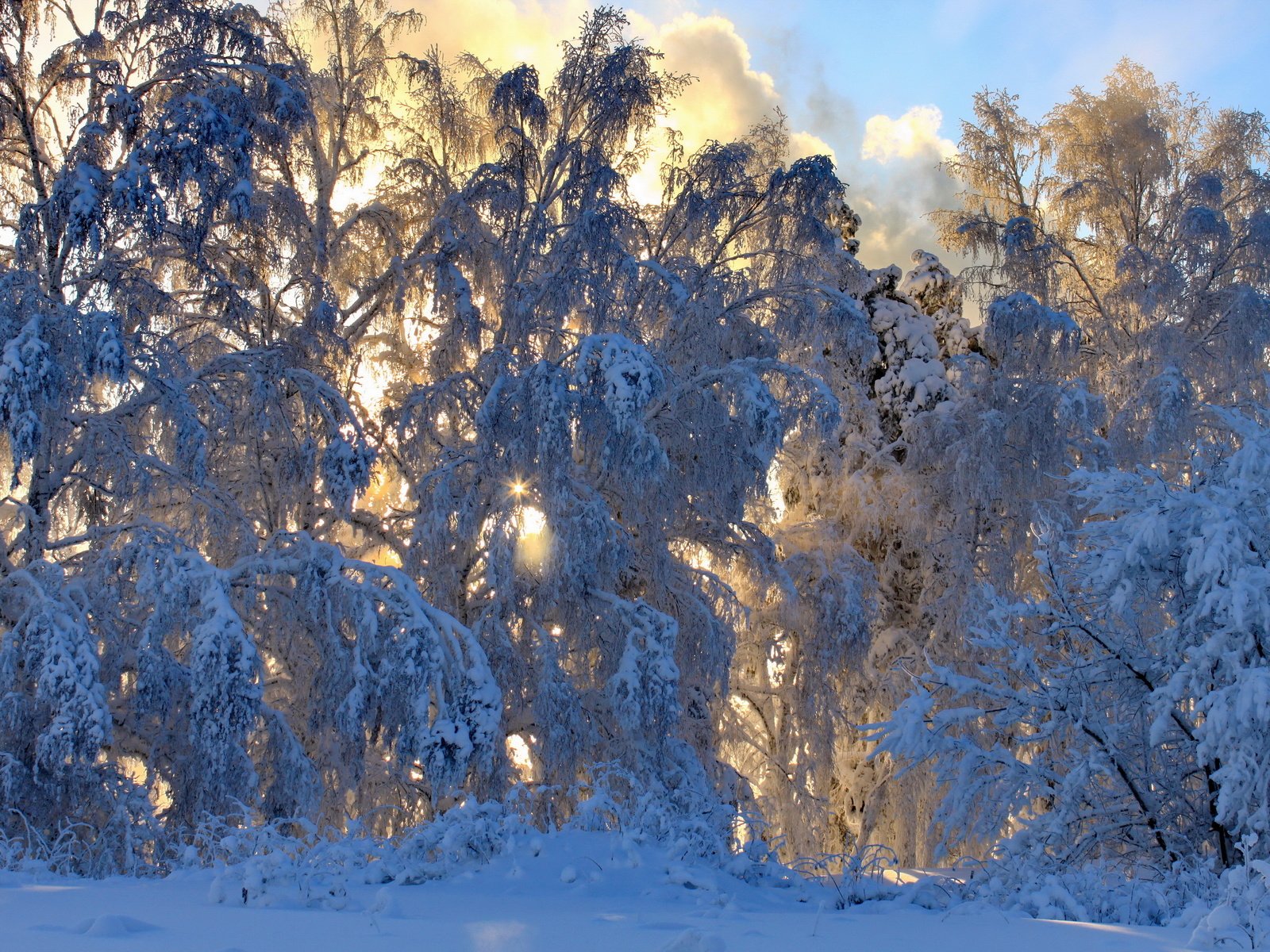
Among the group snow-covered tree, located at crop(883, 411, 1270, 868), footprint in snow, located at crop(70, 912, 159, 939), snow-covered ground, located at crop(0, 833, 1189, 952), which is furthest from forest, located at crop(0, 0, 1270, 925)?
footprint in snow, located at crop(70, 912, 159, 939)

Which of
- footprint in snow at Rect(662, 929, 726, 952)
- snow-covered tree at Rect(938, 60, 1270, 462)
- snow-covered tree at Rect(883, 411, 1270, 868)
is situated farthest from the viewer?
snow-covered tree at Rect(938, 60, 1270, 462)

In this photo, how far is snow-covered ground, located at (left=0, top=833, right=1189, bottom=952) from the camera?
121 inches

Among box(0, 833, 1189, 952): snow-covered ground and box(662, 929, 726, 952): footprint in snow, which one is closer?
box(662, 929, 726, 952): footprint in snow

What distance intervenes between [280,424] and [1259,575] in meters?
7.82

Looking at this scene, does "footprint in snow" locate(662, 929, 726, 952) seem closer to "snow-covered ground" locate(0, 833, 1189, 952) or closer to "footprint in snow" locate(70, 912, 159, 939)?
"snow-covered ground" locate(0, 833, 1189, 952)

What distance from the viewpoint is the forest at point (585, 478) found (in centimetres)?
573

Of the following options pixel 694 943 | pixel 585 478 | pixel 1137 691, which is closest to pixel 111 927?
pixel 694 943

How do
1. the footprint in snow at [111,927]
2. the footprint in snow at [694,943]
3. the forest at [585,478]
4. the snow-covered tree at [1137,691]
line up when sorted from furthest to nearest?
the forest at [585,478], the snow-covered tree at [1137,691], the footprint in snow at [111,927], the footprint in snow at [694,943]

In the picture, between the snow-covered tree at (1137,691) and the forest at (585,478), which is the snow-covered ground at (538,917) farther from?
the snow-covered tree at (1137,691)

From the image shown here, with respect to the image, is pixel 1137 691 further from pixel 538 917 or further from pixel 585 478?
pixel 585 478

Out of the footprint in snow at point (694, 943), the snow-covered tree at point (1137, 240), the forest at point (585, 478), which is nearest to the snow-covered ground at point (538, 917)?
the footprint in snow at point (694, 943)

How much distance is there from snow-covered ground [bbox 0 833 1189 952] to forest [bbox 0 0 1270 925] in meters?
0.48

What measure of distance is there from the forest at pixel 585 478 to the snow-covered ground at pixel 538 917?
1.59ft

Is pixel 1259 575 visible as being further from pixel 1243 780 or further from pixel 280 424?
pixel 280 424
